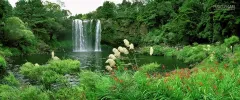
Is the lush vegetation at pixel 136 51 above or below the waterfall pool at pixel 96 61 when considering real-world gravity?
above

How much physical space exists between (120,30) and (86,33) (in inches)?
252

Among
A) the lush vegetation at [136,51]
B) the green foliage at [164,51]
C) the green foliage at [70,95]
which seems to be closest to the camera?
the lush vegetation at [136,51]

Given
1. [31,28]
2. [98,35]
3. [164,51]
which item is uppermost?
[31,28]

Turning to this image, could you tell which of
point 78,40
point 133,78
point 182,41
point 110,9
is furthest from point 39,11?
point 133,78

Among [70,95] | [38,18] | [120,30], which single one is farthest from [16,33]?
[70,95]

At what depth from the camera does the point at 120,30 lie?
5328 cm

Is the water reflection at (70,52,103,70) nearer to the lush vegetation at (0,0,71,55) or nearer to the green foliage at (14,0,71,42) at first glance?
the lush vegetation at (0,0,71,55)

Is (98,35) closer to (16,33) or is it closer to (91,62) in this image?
(16,33)

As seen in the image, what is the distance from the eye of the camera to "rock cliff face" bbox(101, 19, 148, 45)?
52625 millimetres

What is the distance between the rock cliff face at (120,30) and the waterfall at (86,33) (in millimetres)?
1343

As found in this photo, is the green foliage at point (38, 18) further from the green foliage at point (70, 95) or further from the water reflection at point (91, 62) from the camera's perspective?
the green foliage at point (70, 95)

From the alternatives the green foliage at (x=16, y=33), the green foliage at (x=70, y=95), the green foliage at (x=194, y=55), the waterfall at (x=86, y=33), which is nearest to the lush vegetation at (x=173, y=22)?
the waterfall at (x=86, y=33)

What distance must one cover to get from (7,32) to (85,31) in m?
20.7

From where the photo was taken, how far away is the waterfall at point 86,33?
53894 millimetres
